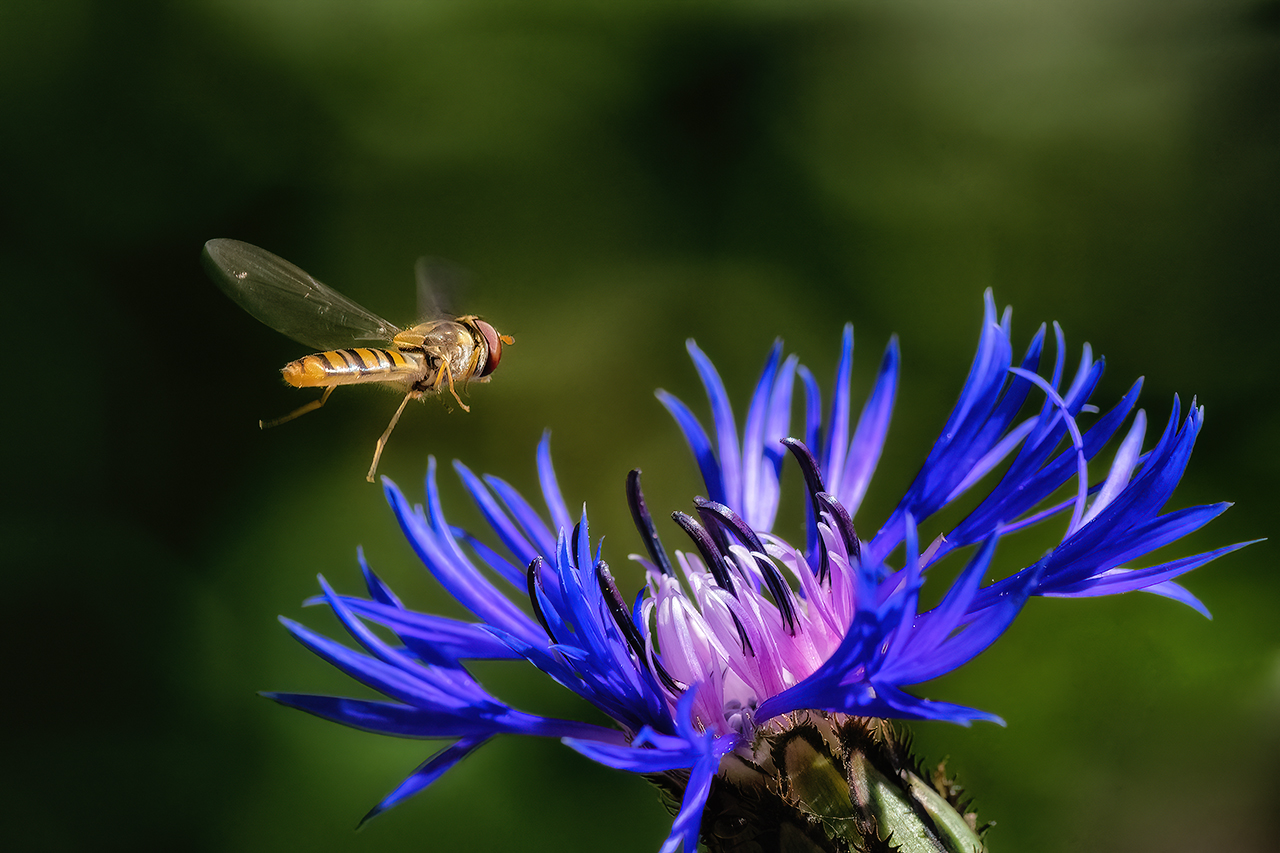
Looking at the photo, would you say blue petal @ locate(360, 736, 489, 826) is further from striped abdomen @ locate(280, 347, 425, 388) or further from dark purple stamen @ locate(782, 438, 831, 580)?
striped abdomen @ locate(280, 347, 425, 388)

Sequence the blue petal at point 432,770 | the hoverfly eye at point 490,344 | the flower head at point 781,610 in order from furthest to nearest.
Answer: the hoverfly eye at point 490,344 → the blue petal at point 432,770 → the flower head at point 781,610

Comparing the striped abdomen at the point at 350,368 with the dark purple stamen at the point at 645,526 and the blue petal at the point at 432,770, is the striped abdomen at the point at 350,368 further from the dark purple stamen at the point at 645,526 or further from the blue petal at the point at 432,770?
the blue petal at the point at 432,770

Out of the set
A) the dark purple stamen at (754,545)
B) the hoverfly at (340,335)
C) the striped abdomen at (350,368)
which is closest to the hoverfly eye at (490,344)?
the hoverfly at (340,335)

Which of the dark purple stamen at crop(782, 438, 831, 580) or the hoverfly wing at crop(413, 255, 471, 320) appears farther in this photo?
the hoverfly wing at crop(413, 255, 471, 320)

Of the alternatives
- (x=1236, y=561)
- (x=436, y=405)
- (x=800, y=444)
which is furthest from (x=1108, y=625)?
(x=436, y=405)

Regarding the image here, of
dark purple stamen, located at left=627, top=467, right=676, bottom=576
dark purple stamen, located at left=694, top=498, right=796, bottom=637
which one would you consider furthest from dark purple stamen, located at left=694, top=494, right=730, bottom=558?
dark purple stamen, located at left=627, top=467, right=676, bottom=576

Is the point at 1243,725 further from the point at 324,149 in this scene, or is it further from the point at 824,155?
the point at 324,149
